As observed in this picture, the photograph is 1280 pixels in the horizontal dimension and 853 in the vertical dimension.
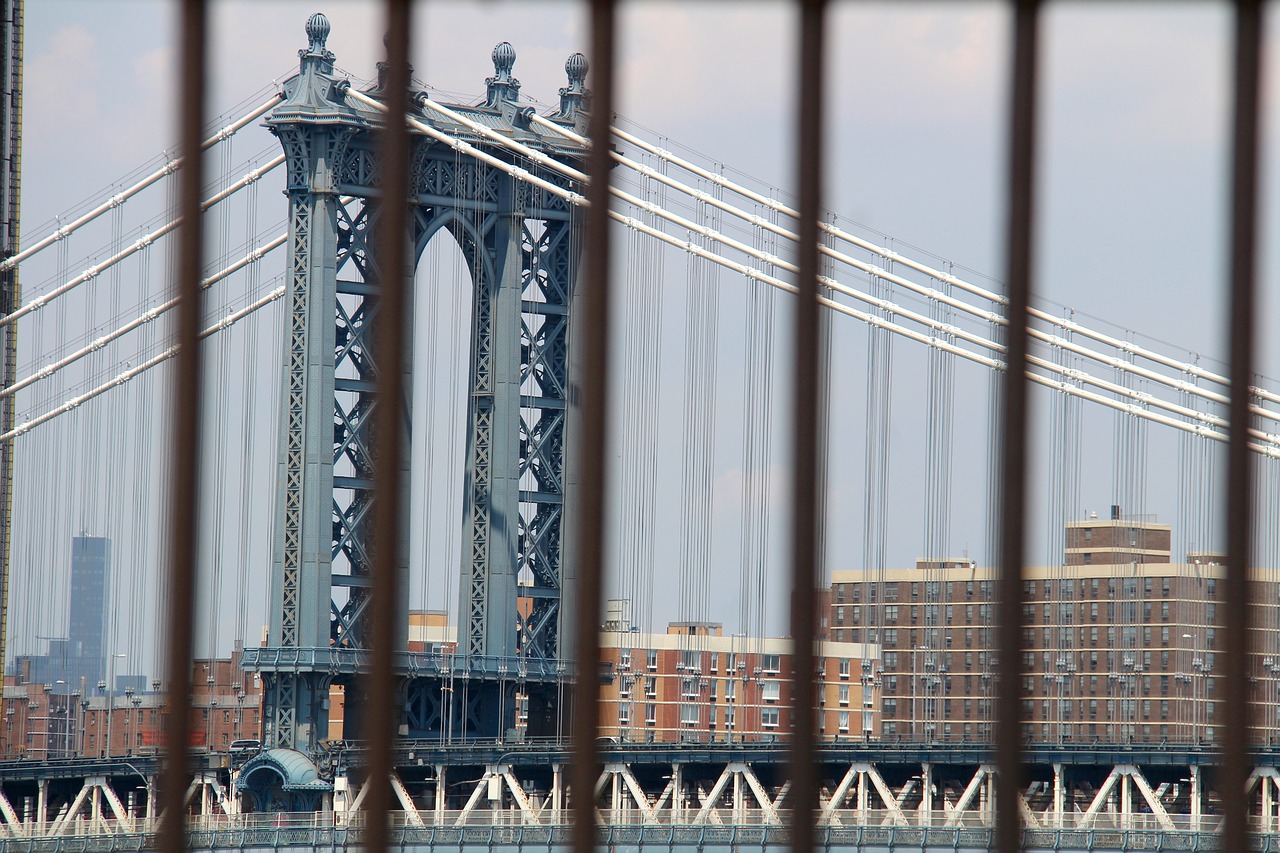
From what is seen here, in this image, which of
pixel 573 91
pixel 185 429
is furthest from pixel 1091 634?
pixel 185 429

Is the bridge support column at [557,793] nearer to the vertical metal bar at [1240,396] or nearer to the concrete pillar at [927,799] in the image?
the concrete pillar at [927,799]

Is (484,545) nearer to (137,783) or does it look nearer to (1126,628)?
(137,783)

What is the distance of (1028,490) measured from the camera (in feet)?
8.98

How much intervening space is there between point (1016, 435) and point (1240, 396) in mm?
362

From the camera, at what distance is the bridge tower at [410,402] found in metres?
38.0

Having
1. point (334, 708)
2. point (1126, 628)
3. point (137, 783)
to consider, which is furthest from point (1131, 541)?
point (137, 783)

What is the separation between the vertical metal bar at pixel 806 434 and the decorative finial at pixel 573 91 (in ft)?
118

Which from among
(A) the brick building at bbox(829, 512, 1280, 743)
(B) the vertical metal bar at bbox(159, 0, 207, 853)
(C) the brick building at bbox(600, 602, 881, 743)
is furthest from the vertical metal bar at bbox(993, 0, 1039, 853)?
(A) the brick building at bbox(829, 512, 1280, 743)

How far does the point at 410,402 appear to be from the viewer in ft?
120

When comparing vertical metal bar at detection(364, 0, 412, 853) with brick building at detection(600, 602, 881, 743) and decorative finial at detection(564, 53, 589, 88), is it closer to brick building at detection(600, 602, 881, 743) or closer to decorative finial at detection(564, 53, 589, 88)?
decorative finial at detection(564, 53, 589, 88)

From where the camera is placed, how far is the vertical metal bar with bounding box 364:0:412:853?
2643 mm

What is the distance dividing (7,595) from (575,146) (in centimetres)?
1975

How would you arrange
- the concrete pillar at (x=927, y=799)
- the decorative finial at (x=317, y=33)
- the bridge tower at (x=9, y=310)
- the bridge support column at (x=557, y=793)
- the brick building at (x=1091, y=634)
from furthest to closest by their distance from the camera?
the brick building at (x=1091, y=634)
the bridge support column at (x=557, y=793)
the concrete pillar at (x=927, y=799)
the bridge tower at (x=9, y=310)
the decorative finial at (x=317, y=33)

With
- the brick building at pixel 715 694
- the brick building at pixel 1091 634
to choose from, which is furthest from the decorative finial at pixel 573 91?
the brick building at pixel 1091 634
